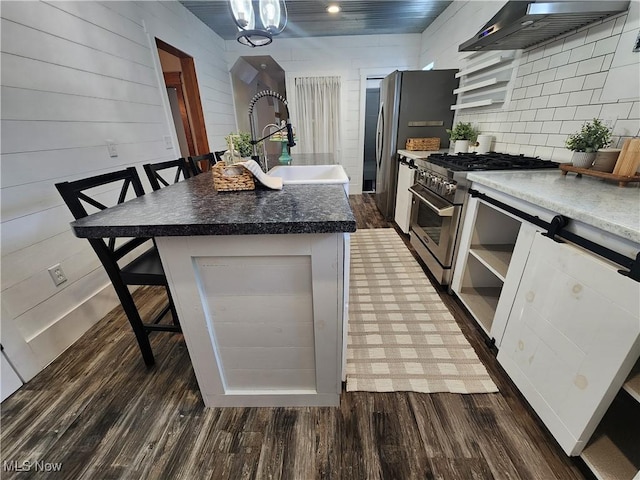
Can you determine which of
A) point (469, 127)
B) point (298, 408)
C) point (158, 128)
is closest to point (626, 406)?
point (298, 408)

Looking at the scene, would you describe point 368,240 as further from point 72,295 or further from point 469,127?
point 72,295

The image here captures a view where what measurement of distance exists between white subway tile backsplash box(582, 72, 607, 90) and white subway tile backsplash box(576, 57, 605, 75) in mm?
25

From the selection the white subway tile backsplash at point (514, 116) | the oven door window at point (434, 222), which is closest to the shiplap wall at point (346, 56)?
the white subway tile backsplash at point (514, 116)

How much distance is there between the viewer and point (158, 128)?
2.47m

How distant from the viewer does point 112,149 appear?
1947 millimetres

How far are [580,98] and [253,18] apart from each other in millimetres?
2067

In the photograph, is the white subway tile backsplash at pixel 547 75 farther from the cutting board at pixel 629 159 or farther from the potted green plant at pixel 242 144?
the potted green plant at pixel 242 144

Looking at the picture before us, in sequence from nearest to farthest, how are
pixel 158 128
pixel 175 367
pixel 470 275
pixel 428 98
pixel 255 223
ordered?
1. pixel 255 223
2. pixel 175 367
3. pixel 470 275
4. pixel 158 128
5. pixel 428 98

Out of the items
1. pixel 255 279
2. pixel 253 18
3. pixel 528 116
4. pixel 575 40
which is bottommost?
pixel 255 279

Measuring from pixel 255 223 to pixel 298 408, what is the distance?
38.3 inches

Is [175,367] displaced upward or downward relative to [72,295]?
downward

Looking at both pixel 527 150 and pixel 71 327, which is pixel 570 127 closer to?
pixel 527 150

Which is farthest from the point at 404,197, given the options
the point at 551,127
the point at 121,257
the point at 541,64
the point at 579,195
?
the point at 121,257

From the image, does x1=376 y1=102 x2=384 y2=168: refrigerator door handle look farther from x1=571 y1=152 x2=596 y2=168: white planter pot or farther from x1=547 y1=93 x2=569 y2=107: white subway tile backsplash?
x1=571 y1=152 x2=596 y2=168: white planter pot
